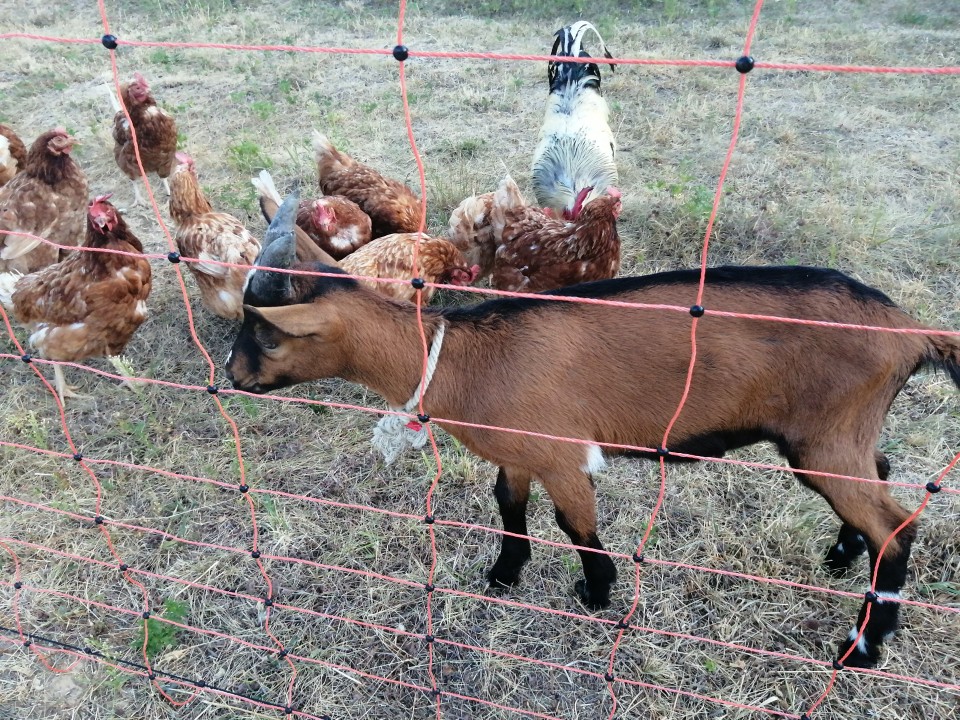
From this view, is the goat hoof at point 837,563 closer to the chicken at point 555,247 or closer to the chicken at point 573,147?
the chicken at point 555,247

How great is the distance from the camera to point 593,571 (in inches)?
113

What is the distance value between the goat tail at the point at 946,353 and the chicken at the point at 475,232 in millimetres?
3224

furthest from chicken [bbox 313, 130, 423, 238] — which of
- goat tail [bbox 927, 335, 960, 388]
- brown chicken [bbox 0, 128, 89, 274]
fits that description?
goat tail [bbox 927, 335, 960, 388]

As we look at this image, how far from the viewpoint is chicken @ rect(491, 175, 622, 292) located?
4.18 m

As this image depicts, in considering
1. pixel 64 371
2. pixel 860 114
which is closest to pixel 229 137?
pixel 64 371

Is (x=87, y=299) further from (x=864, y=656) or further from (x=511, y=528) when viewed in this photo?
(x=864, y=656)

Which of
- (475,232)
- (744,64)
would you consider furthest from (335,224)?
(744,64)

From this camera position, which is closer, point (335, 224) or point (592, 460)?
point (592, 460)

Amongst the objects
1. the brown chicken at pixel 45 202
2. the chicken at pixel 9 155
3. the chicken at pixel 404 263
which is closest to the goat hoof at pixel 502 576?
the chicken at pixel 404 263

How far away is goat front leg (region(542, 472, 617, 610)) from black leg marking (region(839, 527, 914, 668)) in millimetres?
967

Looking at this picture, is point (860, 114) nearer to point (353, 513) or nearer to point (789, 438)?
point (789, 438)

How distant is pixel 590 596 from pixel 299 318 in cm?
174

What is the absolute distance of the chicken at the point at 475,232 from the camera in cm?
511

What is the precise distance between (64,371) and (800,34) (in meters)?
9.83
